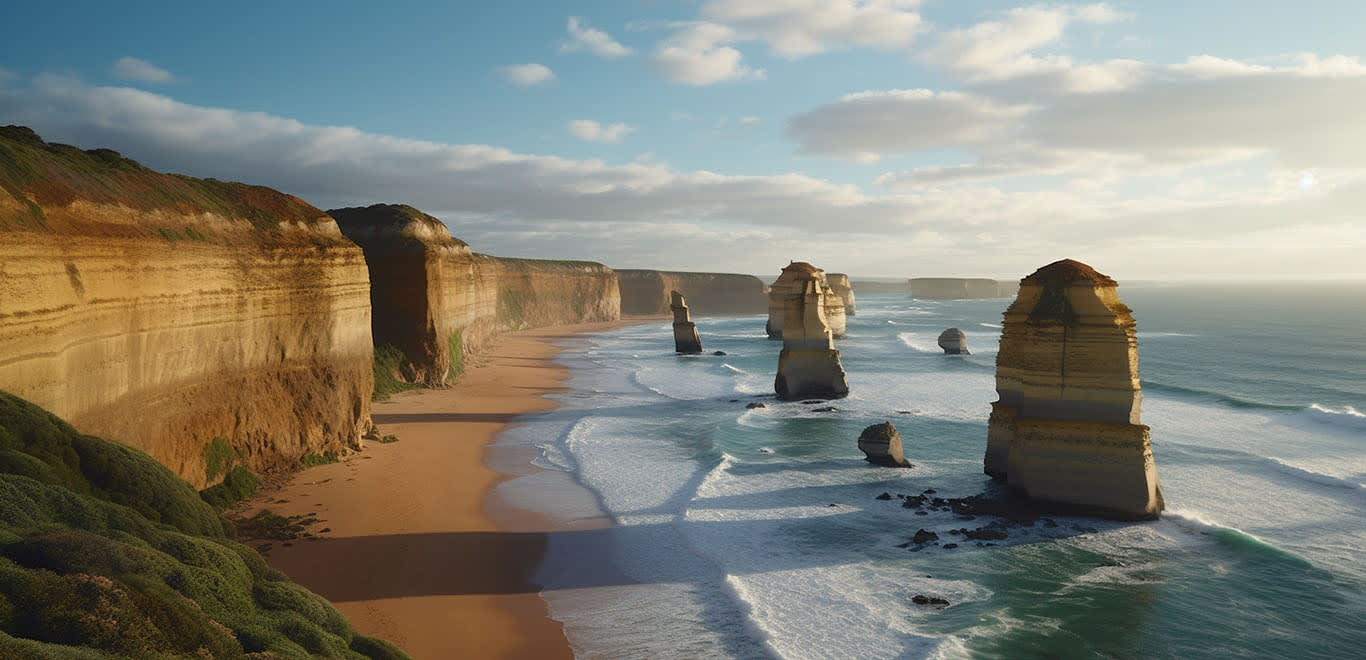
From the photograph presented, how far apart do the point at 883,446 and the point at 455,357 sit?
89.1 ft

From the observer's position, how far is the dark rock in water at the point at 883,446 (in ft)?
81.0

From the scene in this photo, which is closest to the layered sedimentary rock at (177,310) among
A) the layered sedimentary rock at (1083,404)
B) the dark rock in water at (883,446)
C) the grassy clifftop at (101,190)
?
the grassy clifftop at (101,190)

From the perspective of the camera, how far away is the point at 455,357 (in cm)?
4319

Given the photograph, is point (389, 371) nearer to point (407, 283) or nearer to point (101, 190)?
point (407, 283)

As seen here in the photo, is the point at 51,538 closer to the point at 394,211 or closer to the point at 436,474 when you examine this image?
the point at 436,474

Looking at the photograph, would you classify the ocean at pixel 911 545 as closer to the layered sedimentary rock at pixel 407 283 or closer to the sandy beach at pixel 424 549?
the sandy beach at pixel 424 549

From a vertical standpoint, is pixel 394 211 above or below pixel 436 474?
above

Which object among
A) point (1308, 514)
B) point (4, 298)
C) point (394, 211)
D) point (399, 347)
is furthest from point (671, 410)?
point (4, 298)

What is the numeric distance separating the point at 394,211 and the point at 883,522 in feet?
94.8

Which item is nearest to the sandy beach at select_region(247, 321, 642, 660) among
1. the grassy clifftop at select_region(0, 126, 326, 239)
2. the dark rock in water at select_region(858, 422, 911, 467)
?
the grassy clifftop at select_region(0, 126, 326, 239)

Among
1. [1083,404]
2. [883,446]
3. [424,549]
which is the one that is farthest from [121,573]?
[883,446]

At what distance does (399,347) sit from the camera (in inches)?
1464

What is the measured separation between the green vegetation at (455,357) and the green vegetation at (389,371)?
3.32m

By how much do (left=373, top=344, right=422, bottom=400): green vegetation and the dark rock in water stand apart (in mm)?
21494
